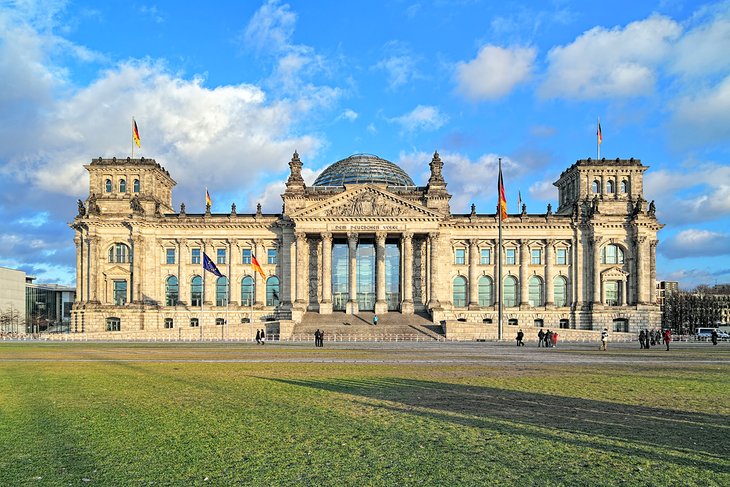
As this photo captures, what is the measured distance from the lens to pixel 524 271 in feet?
329

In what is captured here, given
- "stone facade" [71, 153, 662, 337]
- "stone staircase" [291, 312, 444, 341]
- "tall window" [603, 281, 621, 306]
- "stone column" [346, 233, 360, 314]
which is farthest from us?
"tall window" [603, 281, 621, 306]

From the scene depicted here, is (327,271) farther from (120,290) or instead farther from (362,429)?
(362,429)

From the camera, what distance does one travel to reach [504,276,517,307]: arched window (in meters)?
101

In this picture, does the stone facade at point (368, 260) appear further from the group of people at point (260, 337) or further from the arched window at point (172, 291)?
the group of people at point (260, 337)

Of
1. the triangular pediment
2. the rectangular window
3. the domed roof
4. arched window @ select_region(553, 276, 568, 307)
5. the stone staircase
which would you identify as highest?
the domed roof

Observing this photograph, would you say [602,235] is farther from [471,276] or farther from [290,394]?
[290,394]

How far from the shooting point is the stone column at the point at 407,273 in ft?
309

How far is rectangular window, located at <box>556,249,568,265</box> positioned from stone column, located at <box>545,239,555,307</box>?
3.58ft

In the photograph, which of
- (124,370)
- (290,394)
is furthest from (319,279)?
(290,394)

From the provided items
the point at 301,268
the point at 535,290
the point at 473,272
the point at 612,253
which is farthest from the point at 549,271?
the point at 301,268

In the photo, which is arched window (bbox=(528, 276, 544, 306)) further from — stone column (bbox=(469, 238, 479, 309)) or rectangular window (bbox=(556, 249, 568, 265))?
stone column (bbox=(469, 238, 479, 309))

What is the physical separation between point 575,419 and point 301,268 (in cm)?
8063

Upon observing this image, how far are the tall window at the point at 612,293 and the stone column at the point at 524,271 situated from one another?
38.3 ft

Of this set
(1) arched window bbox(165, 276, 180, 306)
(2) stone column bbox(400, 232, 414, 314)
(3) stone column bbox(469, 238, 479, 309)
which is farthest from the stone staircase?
(1) arched window bbox(165, 276, 180, 306)
